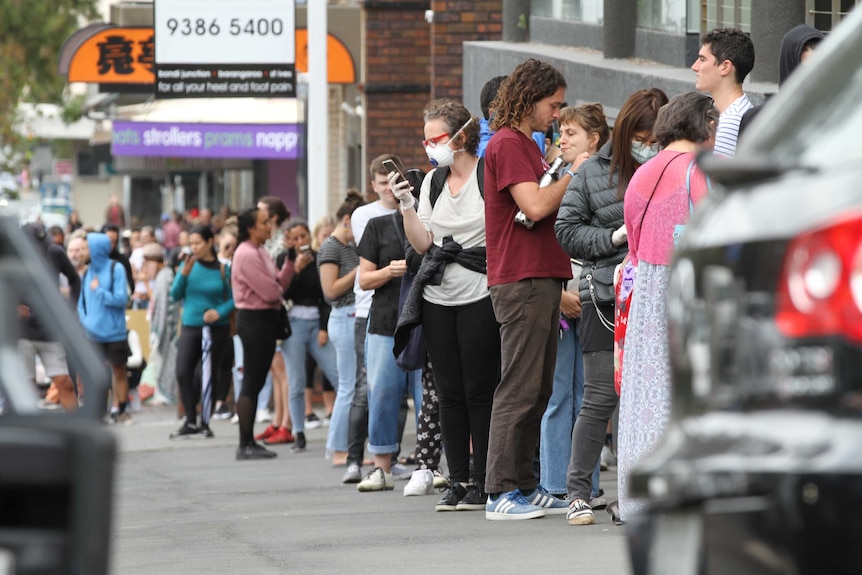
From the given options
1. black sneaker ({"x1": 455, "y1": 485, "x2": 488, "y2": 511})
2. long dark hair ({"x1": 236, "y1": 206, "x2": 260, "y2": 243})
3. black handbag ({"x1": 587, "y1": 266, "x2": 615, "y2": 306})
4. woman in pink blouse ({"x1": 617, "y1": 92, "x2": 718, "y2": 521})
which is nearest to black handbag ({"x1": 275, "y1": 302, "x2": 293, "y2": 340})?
long dark hair ({"x1": 236, "y1": 206, "x2": 260, "y2": 243})

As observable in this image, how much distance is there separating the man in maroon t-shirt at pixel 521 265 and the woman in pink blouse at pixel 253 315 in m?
4.64

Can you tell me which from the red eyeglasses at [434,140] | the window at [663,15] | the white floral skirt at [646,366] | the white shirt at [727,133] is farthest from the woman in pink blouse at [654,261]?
the window at [663,15]

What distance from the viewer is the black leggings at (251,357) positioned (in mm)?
12070

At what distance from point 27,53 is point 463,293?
57.3 meters

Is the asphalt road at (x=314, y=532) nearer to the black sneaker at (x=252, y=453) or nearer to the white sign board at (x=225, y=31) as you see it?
the black sneaker at (x=252, y=453)

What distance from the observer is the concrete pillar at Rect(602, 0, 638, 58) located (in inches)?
513

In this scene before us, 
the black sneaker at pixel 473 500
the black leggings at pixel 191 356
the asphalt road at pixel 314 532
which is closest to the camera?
the asphalt road at pixel 314 532

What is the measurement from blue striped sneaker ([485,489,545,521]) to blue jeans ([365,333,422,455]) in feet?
6.94

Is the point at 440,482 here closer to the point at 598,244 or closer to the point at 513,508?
the point at 513,508

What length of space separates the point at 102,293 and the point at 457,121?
7.77 meters

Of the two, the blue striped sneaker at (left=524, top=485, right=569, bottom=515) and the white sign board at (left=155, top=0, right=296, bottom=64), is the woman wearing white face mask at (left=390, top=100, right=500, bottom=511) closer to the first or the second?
the blue striped sneaker at (left=524, top=485, right=569, bottom=515)

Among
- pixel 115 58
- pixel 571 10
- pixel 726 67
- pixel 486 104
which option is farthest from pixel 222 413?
pixel 726 67

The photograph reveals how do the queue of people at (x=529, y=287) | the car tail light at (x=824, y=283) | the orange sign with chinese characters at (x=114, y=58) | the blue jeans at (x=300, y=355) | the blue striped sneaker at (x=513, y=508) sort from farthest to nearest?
the orange sign with chinese characters at (x=114, y=58)
the blue jeans at (x=300, y=355)
the blue striped sneaker at (x=513, y=508)
the queue of people at (x=529, y=287)
the car tail light at (x=824, y=283)

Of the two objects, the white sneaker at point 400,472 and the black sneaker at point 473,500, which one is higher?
the black sneaker at point 473,500
